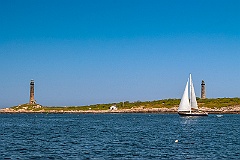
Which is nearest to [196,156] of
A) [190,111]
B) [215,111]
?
[190,111]

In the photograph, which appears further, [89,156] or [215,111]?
[215,111]

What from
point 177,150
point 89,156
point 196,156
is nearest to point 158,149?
point 177,150

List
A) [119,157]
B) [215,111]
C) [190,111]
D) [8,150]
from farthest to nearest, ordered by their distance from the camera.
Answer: [215,111] < [190,111] < [8,150] < [119,157]

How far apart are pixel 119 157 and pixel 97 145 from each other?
1004cm

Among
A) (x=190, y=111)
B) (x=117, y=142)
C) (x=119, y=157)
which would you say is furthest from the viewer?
(x=190, y=111)

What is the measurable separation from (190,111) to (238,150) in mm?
98017

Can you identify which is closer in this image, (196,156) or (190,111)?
(196,156)

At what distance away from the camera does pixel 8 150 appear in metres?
45.0

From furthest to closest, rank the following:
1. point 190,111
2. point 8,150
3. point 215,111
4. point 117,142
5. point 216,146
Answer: point 215,111, point 190,111, point 117,142, point 216,146, point 8,150

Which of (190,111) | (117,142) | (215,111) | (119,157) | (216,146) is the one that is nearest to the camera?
(119,157)

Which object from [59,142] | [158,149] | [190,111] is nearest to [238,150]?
[158,149]

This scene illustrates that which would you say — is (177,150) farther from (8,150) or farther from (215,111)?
(215,111)

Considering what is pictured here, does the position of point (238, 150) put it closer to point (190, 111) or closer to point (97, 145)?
point (97, 145)

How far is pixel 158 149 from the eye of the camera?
152ft
